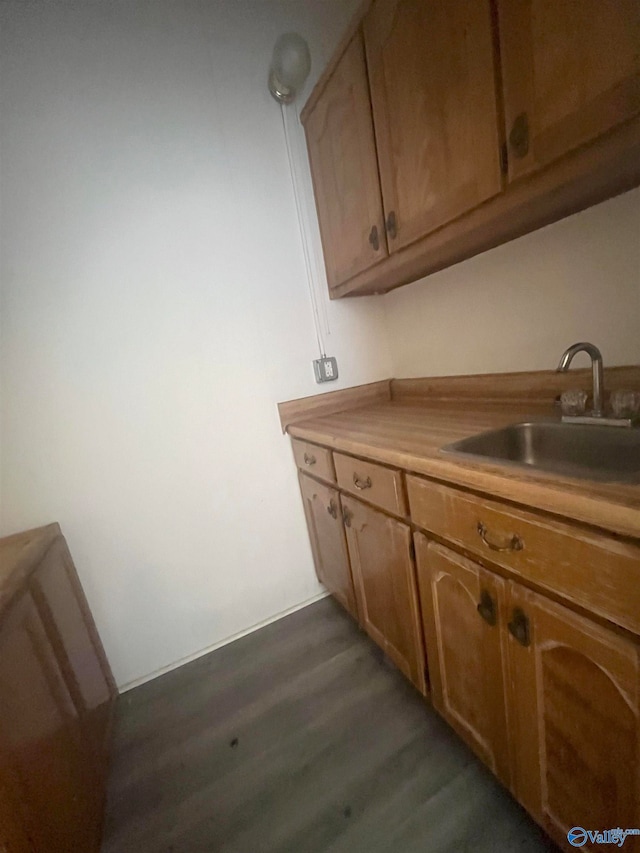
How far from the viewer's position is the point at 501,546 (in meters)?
0.72

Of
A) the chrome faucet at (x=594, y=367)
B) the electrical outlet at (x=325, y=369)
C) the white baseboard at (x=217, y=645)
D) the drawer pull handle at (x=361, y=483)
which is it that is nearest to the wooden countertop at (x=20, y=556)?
the white baseboard at (x=217, y=645)

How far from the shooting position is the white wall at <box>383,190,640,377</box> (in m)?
0.97

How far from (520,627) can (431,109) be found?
4.17 ft

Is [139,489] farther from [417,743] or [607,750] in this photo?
[607,750]

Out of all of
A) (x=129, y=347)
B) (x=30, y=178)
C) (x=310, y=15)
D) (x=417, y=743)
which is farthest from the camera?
(x=310, y=15)

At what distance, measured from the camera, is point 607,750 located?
0.62m

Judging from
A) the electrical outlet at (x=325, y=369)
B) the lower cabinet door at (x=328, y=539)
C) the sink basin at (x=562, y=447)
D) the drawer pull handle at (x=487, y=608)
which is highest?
the electrical outlet at (x=325, y=369)

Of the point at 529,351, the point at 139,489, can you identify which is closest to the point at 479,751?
the point at 529,351

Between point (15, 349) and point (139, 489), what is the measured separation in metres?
0.65

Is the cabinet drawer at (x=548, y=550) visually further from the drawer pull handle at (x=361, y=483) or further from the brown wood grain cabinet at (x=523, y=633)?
the drawer pull handle at (x=361, y=483)

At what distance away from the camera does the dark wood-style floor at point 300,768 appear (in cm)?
95

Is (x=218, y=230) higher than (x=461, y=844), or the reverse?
(x=218, y=230)

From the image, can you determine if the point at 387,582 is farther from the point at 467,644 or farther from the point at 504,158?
the point at 504,158

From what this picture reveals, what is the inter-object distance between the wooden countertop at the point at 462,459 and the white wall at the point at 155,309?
39 cm
